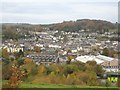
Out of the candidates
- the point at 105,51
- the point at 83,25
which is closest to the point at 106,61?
the point at 105,51

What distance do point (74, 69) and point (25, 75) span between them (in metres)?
0.89

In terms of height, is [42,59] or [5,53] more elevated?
[5,53]

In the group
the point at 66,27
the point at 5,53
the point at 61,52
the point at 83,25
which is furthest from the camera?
the point at 61,52

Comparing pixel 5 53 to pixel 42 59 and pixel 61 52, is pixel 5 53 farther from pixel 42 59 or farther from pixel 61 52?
pixel 61 52

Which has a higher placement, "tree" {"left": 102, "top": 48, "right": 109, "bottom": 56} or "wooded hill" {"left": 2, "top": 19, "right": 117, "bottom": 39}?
"wooded hill" {"left": 2, "top": 19, "right": 117, "bottom": 39}

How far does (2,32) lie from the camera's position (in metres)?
3.62

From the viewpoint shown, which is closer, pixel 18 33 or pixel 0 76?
pixel 0 76

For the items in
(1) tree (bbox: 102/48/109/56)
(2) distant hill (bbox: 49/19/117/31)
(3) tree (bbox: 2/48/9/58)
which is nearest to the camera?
(3) tree (bbox: 2/48/9/58)

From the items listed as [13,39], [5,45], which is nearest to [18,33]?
[13,39]

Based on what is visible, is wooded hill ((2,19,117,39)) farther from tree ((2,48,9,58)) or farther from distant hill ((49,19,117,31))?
tree ((2,48,9,58))

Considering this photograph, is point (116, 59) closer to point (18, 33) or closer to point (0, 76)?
point (18, 33)

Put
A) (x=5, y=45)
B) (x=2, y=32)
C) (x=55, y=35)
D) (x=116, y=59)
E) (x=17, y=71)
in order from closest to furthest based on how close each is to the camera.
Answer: (x=17, y=71)
(x=2, y=32)
(x=5, y=45)
(x=116, y=59)
(x=55, y=35)

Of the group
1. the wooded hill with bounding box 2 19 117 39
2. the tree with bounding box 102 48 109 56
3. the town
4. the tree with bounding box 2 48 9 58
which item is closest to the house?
the town

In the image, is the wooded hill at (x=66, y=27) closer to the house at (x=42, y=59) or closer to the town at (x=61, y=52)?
the town at (x=61, y=52)
